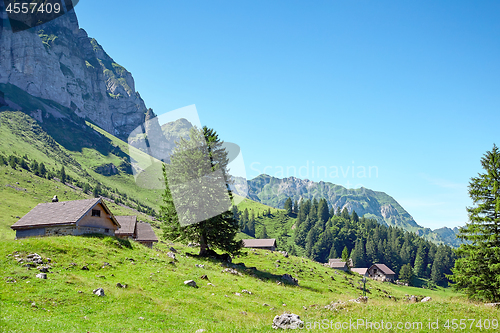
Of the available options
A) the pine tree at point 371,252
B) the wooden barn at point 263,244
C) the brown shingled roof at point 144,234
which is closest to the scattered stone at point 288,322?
the brown shingled roof at point 144,234

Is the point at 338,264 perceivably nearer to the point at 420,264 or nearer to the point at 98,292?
the point at 420,264

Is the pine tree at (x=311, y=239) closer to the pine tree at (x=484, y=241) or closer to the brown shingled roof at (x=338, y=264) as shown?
the brown shingled roof at (x=338, y=264)

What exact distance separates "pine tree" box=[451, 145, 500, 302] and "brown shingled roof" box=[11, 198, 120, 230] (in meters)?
42.4

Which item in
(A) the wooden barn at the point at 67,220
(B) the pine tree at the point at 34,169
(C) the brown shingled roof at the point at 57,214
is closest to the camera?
(A) the wooden barn at the point at 67,220

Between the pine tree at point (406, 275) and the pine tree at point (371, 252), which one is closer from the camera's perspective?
the pine tree at point (406, 275)

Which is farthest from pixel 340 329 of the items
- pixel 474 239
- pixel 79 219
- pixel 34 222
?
pixel 34 222

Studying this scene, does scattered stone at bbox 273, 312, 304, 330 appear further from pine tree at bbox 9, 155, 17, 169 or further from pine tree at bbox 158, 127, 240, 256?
pine tree at bbox 9, 155, 17, 169

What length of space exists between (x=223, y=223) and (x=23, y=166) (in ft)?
657

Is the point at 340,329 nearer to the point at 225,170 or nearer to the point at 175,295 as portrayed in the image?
the point at 175,295

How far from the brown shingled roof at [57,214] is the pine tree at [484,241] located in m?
42.4

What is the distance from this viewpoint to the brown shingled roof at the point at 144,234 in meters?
57.1

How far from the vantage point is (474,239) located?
30.1 meters

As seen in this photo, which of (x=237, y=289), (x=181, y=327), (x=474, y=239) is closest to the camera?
(x=181, y=327)

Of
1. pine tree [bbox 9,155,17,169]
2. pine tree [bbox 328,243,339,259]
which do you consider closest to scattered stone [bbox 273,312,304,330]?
pine tree [bbox 328,243,339,259]
